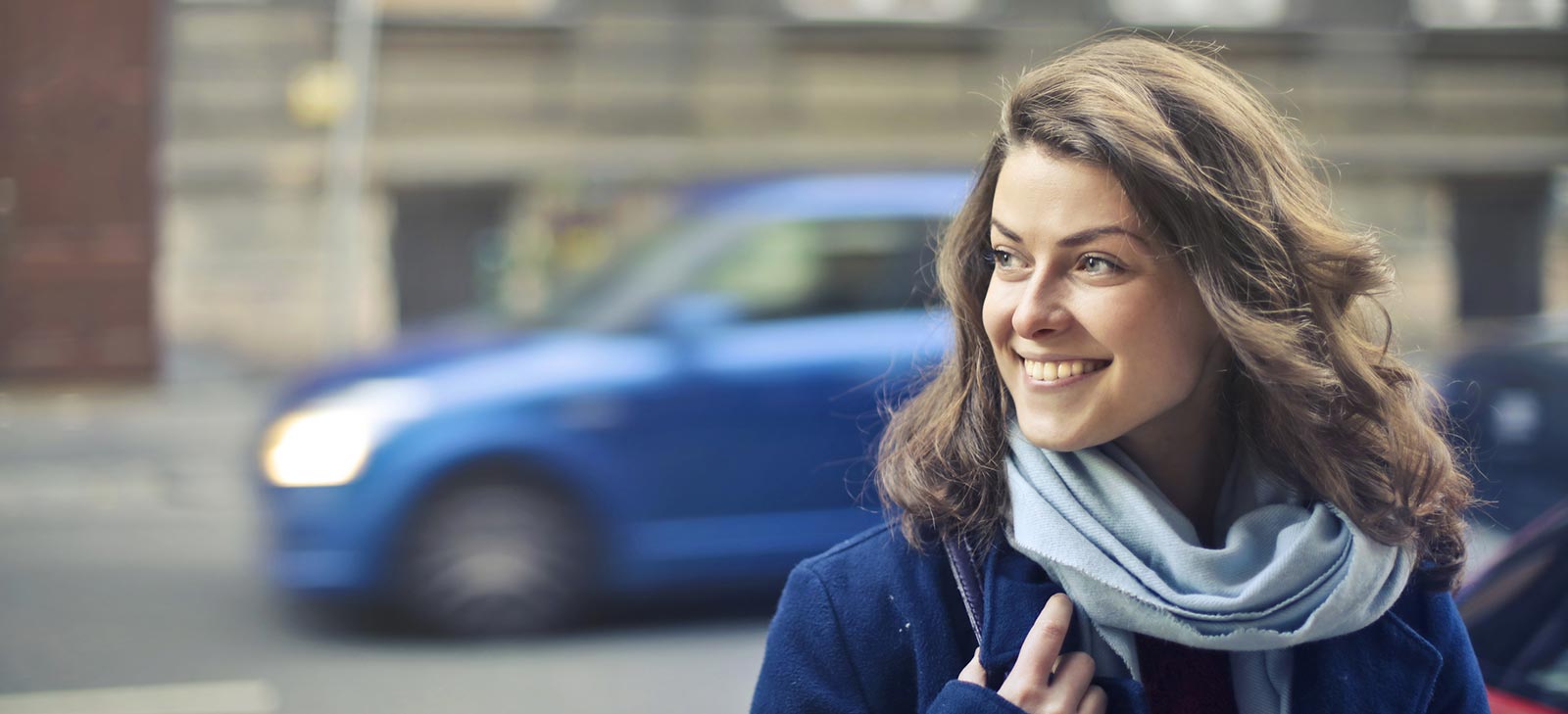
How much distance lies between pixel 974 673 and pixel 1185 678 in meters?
0.28

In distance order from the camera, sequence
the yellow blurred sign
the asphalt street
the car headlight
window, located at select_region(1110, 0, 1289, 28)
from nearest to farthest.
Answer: the asphalt street
the car headlight
the yellow blurred sign
window, located at select_region(1110, 0, 1289, 28)

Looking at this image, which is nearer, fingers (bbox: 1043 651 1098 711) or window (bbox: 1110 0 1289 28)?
fingers (bbox: 1043 651 1098 711)

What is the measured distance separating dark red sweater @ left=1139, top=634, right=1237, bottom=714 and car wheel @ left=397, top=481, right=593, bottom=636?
4543 millimetres

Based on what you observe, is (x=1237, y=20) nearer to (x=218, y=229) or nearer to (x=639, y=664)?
(x=218, y=229)

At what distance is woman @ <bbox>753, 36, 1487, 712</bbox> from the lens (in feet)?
5.41

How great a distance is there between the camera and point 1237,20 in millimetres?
17766

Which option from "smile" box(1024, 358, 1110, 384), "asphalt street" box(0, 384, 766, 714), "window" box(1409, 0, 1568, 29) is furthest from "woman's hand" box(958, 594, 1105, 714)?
"window" box(1409, 0, 1568, 29)

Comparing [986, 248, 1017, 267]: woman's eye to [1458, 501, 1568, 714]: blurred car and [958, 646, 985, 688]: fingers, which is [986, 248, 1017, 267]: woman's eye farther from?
[1458, 501, 1568, 714]: blurred car

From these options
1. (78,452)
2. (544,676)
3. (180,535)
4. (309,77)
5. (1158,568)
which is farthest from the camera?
(309,77)

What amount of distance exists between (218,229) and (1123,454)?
587 inches

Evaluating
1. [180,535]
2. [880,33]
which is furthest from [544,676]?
[880,33]

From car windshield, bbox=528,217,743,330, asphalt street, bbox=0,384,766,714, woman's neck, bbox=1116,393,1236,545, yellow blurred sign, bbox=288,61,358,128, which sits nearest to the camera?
woman's neck, bbox=1116,393,1236,545

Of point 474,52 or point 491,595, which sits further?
point 474,52

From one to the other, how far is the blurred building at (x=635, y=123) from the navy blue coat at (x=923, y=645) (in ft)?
41.5
